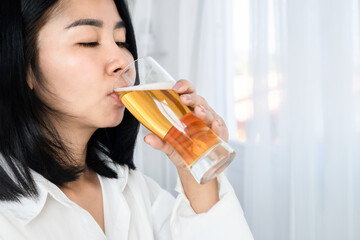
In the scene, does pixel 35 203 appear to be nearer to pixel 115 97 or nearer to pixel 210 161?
pixel 115 97

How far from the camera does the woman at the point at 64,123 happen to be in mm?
923

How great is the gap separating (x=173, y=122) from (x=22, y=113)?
0.42 m

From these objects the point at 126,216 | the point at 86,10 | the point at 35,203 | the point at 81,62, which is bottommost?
the point at 126,216

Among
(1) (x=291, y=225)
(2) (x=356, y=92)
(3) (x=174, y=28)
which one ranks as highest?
(3) (x=174, y=28)

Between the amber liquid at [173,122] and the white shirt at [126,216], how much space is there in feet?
0.97

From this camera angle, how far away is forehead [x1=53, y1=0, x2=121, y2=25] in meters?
0.96

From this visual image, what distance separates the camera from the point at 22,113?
0.97 metres

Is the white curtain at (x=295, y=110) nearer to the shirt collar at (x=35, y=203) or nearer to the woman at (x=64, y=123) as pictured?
the woman at (x=64, y=123)

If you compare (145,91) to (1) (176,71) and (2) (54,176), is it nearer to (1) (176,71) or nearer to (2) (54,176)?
(2) (54,176)

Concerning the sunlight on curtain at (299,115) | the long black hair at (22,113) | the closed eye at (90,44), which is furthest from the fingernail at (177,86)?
the sunlight on curtain at (299,115)

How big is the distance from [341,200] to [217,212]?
1.52 ft

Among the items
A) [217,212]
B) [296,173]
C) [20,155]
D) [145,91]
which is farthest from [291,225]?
[20,155]

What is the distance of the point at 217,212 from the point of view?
105 cm

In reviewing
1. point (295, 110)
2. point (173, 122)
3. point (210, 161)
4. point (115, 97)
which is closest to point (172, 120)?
point (173, 122)
